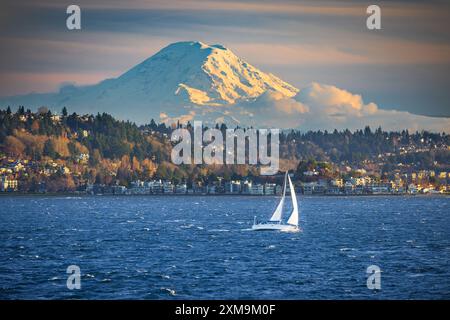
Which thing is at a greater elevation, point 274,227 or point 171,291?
point 274,227

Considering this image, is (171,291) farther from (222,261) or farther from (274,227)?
(274,227)

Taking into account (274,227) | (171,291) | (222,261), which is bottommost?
(171,291)

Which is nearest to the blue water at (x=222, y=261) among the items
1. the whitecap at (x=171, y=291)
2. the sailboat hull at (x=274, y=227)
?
the whitecap at (x=171, y=291)

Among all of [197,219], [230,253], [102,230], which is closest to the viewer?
[230,253]

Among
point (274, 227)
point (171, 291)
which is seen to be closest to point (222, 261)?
point (171, 291)

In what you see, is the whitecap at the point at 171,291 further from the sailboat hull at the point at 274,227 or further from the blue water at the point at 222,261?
the sailboat hull at the point at 274,227

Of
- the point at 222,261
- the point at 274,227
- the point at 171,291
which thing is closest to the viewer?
the point at 171,291

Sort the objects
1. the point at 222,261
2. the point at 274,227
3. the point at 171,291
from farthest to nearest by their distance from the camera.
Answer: the point at 274,227 → the point at 222,261 → the point at 171,291

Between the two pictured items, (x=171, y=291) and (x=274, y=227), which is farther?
(x=274, y=227)

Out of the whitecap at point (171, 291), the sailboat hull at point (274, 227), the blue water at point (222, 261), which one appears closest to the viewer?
the whitecap at point (171, 291)
